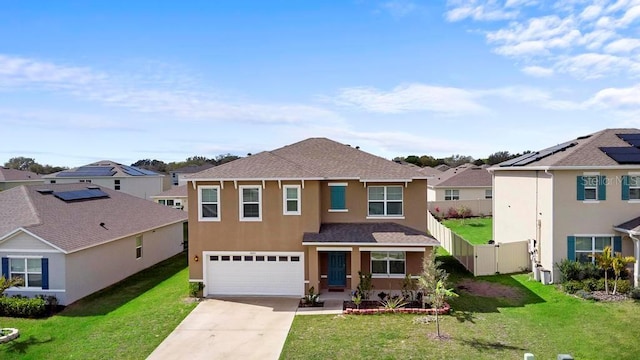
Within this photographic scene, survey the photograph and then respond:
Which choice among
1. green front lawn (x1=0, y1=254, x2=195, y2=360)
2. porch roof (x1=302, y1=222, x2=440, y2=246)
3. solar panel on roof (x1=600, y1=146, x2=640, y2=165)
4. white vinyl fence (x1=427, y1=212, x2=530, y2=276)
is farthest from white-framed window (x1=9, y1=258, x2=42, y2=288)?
solar panel on roof (x1=600, y1=146, x2=640, y2=165)

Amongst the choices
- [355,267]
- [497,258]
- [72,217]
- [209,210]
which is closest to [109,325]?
[209,210]

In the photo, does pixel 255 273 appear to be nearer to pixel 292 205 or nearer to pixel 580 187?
pixel 292 205

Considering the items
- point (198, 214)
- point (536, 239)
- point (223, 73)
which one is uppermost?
point (223, 73)

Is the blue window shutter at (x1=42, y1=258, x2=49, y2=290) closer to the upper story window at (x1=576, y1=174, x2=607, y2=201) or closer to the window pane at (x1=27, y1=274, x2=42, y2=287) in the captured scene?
the window pane at (x1=27, y1=274, x2=42, y2=287)

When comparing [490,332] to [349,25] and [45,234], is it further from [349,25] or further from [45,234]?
[45,234]

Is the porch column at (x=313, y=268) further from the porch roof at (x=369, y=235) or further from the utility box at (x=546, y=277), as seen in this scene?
the utility box at (x=546, y=277)

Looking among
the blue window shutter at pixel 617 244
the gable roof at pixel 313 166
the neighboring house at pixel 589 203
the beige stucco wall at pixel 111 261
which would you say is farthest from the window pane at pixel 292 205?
the blue window shutter at pixel 617 244

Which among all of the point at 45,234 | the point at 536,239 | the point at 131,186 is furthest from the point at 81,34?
the point at 131,186

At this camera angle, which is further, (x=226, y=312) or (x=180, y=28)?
(x=180, y=28)
